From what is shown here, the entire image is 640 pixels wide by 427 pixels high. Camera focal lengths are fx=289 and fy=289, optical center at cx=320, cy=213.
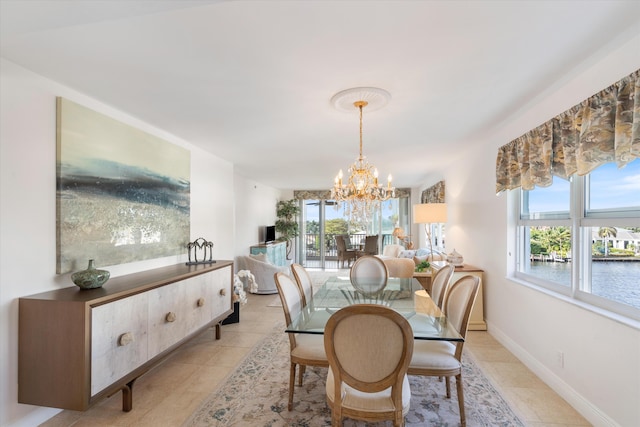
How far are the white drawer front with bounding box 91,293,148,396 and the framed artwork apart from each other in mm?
559

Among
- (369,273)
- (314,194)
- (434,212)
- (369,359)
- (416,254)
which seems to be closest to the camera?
(369,359)

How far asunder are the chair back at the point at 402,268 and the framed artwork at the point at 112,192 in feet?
9.84

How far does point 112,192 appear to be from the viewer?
252 cm

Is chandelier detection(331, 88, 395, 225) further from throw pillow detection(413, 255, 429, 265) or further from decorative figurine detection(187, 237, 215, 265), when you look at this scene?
throw pillow detection(413, 255, 429, 265)

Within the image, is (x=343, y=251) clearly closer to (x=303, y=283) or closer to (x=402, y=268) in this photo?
(x=402, y=268)

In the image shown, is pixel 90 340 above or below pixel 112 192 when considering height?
below

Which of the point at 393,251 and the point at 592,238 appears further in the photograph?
the point at 393,251

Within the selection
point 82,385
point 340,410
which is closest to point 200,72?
point 82,385

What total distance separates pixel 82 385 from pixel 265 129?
8.34 ft

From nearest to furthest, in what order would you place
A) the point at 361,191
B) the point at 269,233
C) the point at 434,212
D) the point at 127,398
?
the point at 127,398
the point at 361,191
the point at 434,212
the point at 269,233

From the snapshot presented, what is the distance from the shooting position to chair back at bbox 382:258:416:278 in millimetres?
4426

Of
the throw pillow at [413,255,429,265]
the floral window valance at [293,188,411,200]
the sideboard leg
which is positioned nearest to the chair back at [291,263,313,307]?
the sideboard leg

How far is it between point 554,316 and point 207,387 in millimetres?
2889

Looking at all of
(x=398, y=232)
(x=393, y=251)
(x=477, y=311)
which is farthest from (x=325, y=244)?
(x=477, y=311)
